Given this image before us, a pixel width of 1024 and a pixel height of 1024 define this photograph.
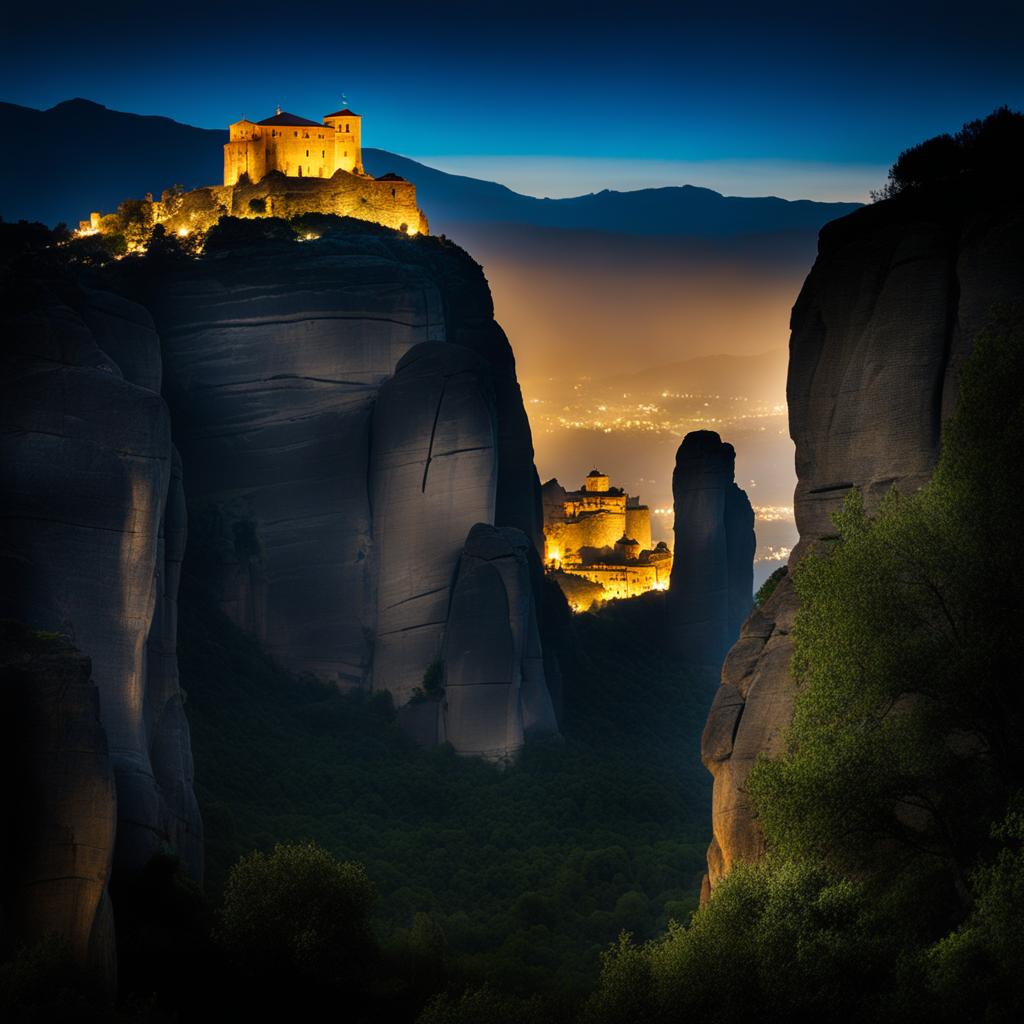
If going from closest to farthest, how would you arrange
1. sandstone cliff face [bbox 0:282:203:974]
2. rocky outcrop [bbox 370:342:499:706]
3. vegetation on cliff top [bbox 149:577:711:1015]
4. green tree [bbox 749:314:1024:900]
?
green tree [bbox 749:314:1024:900]
sandstone cliff face [bbox 0:282:203:974]
vegetation on cliff top [bbox 149:577:711:1015]
rocky outcrop [bbox 370:342:499:706]

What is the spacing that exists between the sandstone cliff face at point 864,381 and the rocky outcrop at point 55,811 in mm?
9852

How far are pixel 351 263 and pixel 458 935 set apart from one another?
29686 mm

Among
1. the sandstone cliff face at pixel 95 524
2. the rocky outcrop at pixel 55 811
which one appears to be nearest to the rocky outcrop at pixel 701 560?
the sandstone cliff face at pixel 95 524

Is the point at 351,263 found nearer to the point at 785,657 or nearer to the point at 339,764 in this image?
the point at 339,764

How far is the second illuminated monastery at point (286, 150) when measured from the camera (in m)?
82.2

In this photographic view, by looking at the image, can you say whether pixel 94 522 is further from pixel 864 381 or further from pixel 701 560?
pixel 701 560

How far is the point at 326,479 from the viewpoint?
6850 centimetres

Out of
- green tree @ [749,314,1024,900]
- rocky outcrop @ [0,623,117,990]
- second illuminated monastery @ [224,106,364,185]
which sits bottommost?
rocky outcrop @ [0,623,117,990]

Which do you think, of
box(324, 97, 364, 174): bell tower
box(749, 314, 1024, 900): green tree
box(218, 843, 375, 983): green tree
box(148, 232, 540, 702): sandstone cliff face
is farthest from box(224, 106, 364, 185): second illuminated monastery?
box(749, 314, 1024, 900): green tree

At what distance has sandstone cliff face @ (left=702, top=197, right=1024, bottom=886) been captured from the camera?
94.7 ft

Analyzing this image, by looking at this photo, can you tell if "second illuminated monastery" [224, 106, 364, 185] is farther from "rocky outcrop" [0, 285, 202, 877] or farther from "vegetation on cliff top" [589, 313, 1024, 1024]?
"vegetation on cliff top" [589, 313, 1024, 1024]

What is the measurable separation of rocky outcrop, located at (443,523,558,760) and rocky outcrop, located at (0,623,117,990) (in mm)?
31773

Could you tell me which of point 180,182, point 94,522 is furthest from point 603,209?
point 94,522

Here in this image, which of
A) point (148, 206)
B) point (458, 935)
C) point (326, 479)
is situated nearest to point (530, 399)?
point (148, 206)
